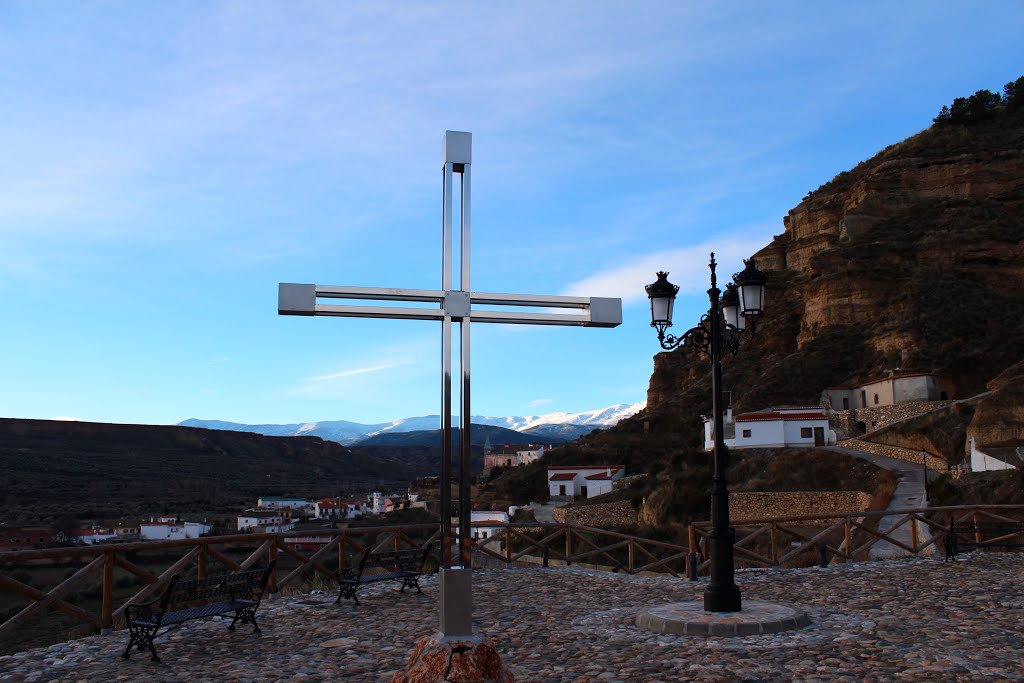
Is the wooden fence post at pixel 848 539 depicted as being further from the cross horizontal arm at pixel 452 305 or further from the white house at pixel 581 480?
the white house at pixel 581 480

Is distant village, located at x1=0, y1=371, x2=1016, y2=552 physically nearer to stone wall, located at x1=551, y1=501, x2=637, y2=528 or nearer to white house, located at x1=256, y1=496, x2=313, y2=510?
white house, located at x1=256, y1=496, x2=313, y2=510

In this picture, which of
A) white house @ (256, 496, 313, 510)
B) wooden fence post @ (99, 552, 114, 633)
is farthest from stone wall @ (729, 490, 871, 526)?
white house @ (256, 496, 313, 510)

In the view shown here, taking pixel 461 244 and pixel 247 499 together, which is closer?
pixel 461 244

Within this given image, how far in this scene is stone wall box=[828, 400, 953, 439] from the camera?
50.7 metres

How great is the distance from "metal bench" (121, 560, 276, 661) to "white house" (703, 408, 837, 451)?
1779 inches

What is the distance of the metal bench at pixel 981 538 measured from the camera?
14383 millimetres

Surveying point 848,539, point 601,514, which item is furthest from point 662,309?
point 601,514

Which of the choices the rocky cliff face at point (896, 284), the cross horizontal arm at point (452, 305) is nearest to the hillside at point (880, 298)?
the rocky cliff face at point (896, 284)

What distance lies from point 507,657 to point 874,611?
4840 millimetres

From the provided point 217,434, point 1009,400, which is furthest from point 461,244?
point 217,434

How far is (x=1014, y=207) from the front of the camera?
236 feet

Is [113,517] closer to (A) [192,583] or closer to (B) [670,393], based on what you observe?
(A) [192,583]

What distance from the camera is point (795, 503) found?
128 ft

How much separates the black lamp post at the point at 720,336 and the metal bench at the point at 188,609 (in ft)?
17.4
